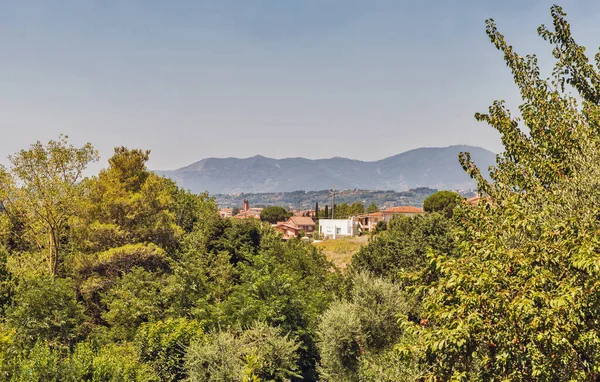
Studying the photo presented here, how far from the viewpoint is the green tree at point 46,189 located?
86.7 feet

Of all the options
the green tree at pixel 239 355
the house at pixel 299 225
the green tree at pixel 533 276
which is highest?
the green tree at pixel 533 276

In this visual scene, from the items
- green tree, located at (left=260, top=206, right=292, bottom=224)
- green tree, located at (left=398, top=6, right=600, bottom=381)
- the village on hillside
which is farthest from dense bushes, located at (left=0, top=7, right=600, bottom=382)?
green tree, located at (left=260, top=206, right=292, bottom=224)

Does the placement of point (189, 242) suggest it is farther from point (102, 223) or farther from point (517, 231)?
point (517, 231)

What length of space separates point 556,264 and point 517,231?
129 cm

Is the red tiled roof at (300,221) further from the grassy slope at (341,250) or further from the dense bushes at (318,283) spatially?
the dense bushes at (318,283)

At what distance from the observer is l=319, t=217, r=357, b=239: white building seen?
352 ft

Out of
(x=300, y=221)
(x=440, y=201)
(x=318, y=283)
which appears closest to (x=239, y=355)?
(x=318, y=283)

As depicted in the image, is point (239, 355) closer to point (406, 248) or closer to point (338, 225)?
point (406, 248)

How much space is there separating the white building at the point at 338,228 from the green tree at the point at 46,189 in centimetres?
8343

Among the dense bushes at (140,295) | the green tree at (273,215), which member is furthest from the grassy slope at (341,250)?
the green tree at (273,215)

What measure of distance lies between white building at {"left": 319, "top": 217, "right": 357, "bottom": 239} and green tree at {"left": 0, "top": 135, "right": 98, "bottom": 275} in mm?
83433

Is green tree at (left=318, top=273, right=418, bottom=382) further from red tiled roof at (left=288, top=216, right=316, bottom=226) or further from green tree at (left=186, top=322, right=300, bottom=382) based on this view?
red tiled roof at (left=288, top=216, right=316, bottom=226)

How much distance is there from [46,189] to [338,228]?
87396 millimetres

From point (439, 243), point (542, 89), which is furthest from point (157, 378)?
point (439, 243)
